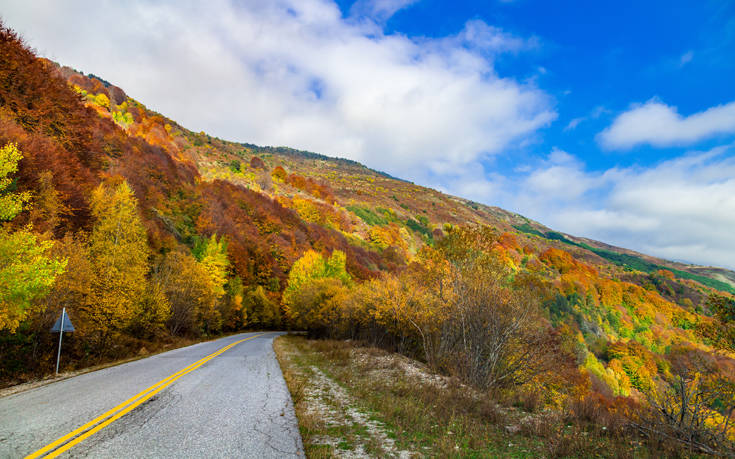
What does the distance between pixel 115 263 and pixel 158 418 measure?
17.1 m

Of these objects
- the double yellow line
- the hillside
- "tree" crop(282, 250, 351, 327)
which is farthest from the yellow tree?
the double yellow line

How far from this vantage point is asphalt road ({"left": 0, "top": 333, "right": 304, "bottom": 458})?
4.80m

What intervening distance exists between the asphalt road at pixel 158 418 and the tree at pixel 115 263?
6864mm

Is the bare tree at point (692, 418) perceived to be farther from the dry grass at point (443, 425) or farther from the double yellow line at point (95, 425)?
the double yellow line at point (95, 425)

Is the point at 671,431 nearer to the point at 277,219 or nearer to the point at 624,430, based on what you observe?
the point at 624,430

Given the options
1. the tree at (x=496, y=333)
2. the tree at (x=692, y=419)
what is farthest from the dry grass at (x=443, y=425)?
the tree at (x=496, y=333)

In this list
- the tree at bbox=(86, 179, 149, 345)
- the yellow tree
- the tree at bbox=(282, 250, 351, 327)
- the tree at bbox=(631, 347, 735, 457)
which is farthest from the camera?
the tree at bbox=(282, 250, 351, 327)

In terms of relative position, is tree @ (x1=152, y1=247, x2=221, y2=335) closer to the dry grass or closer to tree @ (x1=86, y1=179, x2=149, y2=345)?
tree @ (x1=86, y1=179, x2=149, y2=345)

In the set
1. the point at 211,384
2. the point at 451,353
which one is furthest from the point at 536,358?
the point at 211,384

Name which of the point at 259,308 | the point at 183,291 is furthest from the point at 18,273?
the point at 259,308

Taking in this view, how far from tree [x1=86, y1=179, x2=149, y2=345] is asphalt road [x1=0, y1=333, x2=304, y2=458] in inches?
270

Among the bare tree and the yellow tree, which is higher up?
the yellow tree

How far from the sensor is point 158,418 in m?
6.18

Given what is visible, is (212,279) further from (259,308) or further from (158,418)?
(158,418)
